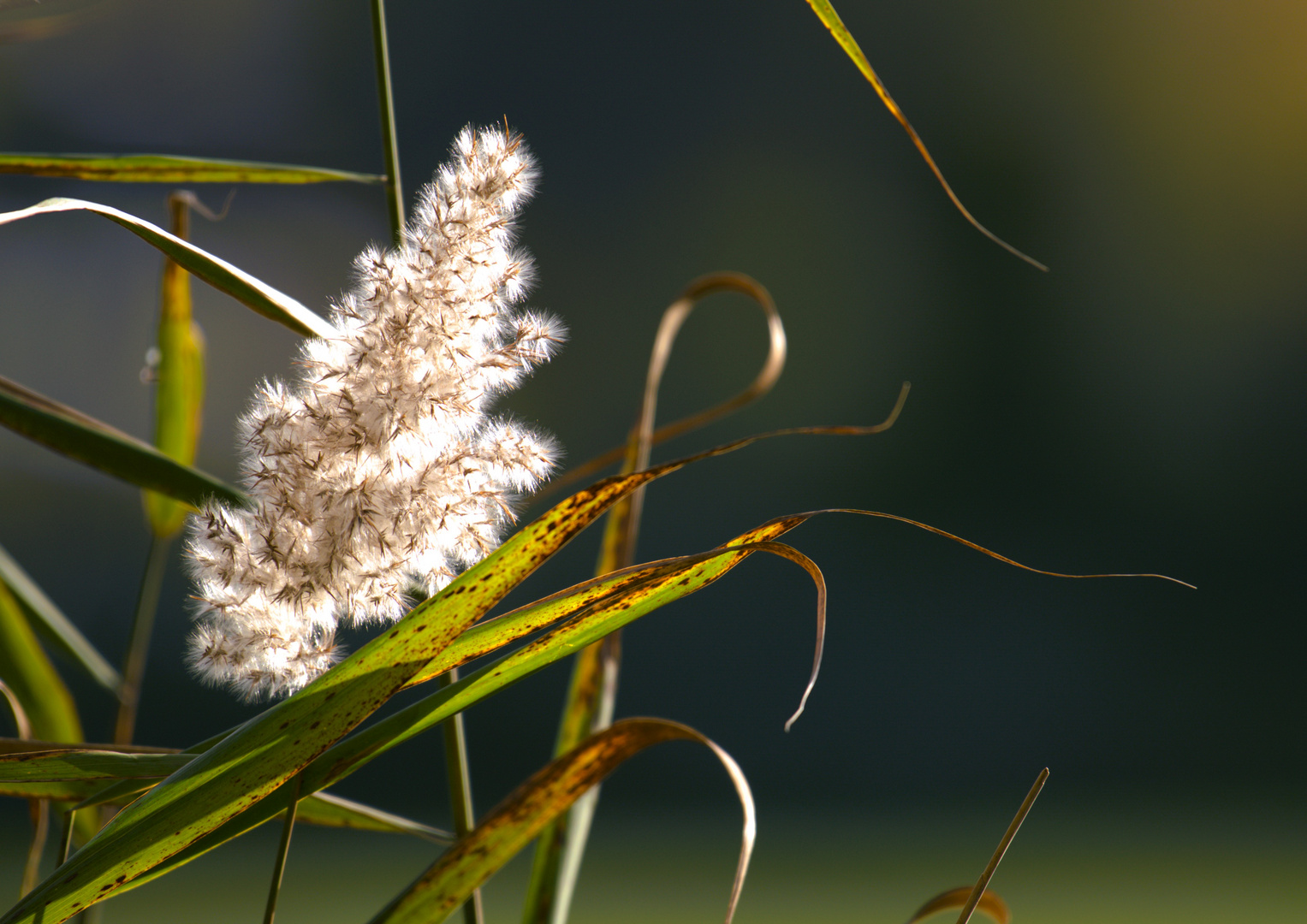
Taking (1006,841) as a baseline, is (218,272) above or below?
above

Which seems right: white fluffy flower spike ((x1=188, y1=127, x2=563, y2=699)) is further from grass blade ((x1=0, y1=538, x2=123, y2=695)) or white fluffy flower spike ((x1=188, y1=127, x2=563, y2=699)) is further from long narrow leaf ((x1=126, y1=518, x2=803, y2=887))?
grass blade ((x1=0, y1=538, x2=123, y2=695))

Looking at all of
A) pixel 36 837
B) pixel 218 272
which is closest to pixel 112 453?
pixel 218 272


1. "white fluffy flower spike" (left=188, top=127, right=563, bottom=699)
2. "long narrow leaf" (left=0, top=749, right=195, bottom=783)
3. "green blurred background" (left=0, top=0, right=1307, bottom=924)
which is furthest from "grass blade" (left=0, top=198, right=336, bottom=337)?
"green blurred background" (left=0, top=0, right=1307, bottom=924)

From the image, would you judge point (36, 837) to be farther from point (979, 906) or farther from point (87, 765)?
point (979, 906)

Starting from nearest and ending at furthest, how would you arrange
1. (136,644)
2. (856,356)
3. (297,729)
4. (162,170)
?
(297,729) → (162,170) → (136,644) → (856,356)

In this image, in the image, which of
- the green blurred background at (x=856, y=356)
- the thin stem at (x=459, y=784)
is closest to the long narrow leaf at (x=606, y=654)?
the thin stem at (x=459, y=784)

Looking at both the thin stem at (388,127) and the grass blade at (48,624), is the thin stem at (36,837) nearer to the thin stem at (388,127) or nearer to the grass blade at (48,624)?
the grass blade at (48,624)
